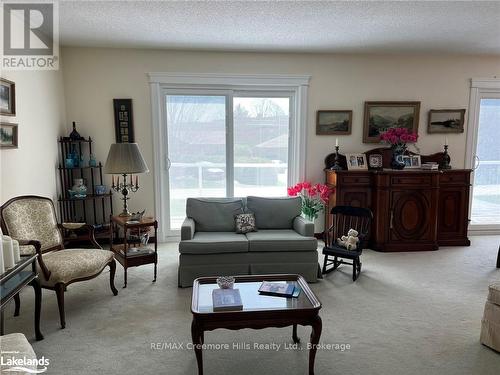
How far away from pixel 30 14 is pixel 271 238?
3165 millimetres

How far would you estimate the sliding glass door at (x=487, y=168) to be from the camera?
5113mm

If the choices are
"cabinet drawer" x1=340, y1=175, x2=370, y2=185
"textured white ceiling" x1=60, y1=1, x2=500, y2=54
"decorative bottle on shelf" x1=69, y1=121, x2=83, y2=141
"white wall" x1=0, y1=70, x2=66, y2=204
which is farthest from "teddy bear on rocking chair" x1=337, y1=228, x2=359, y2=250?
"decorative bottle on shelf" x1=69, y1=121, x2=83, y2=141

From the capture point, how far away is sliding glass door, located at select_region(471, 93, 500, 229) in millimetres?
5113

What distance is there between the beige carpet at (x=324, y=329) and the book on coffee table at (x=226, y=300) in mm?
409

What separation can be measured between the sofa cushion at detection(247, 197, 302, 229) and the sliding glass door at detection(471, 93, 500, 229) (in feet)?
10.5

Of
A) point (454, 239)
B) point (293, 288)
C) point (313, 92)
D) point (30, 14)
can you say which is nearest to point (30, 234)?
point (30, 14)

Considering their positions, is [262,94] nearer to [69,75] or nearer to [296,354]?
[69,75]

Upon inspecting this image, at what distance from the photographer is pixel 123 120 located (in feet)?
14.9

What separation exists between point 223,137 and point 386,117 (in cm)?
232

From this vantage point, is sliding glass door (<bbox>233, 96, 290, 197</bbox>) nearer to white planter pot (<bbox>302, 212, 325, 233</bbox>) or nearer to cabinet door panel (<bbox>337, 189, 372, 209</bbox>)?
white planter pot (<bbox>302, 212, 325, 233</bbox>)

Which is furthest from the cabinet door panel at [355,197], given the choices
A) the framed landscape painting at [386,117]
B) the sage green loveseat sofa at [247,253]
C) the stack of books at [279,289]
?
the stack of books at [279,289]

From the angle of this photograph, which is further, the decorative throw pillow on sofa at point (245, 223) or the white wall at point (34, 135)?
→ the decorative throw pillow on sofa at point (245, 223)

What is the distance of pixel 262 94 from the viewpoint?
4.86 m

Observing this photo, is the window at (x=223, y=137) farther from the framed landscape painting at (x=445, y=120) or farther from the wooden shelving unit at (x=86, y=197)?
the framed landscape painting at (x=445, y=120)
